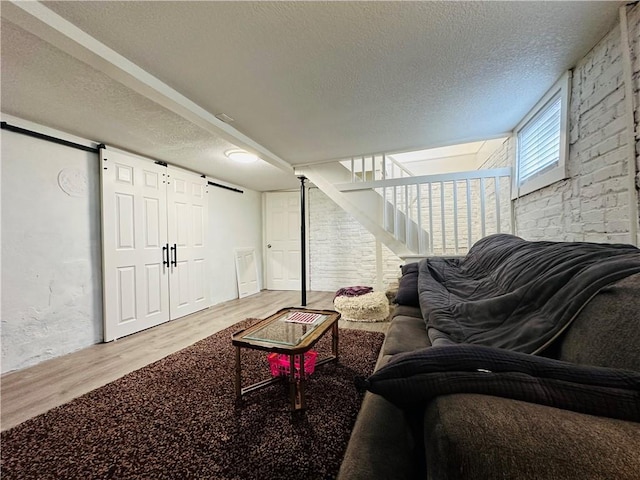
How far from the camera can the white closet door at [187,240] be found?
3.61m

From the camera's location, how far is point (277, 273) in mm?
5699

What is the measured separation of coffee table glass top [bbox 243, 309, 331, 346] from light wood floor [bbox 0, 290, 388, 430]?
1.14 meters

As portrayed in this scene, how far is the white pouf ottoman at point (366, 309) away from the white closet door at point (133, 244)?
92.6 inches

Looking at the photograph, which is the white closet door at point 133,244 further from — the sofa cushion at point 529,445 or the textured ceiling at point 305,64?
the sofa cushion at point 529,445

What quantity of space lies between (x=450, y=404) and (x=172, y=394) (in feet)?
6.05

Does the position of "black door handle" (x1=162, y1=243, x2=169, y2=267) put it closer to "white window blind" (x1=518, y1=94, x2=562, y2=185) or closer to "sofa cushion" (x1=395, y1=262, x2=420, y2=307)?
"sofa cushion" (x1=395, y1=262, x2=420, y2=307)

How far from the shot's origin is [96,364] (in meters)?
2.22

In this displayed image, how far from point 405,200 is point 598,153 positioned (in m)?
1.84

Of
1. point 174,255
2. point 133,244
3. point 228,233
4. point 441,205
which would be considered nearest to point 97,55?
point 133,244

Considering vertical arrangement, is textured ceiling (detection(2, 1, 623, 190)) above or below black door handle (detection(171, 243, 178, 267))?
above

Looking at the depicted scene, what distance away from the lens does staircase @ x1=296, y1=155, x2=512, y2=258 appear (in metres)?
3.11

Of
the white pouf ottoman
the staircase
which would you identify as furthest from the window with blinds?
the white pouf ottoman

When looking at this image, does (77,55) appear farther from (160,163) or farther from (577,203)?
(577,203)

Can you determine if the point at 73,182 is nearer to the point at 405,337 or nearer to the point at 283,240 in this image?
the point at 405,337
